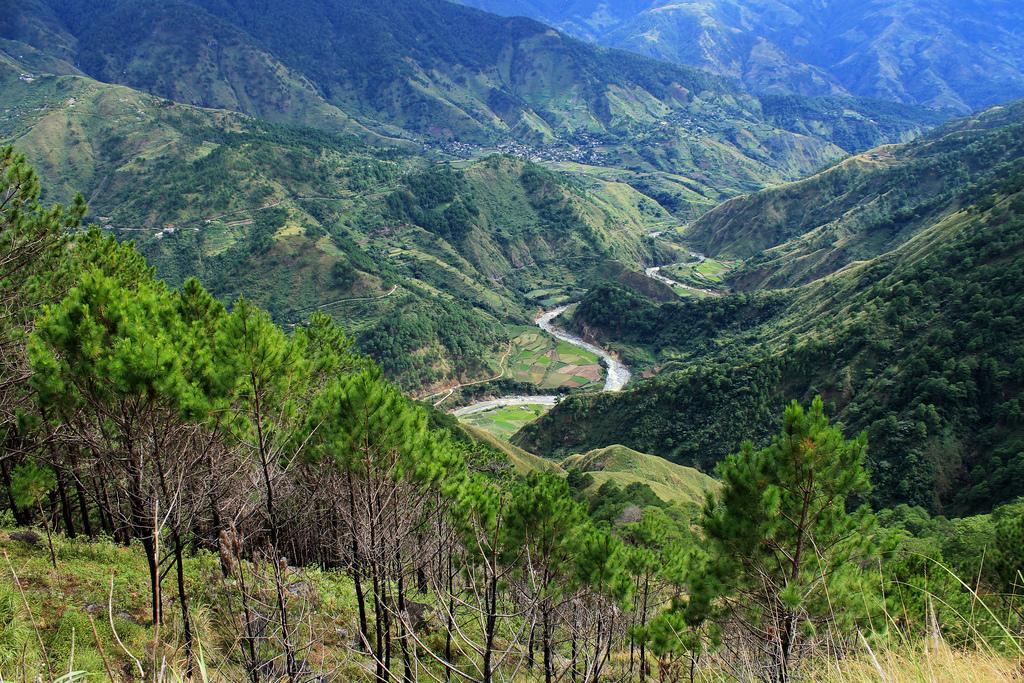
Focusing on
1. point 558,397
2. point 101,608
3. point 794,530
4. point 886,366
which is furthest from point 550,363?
point 101,608

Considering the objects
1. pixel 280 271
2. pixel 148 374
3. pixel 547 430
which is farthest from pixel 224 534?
pixel 280 271

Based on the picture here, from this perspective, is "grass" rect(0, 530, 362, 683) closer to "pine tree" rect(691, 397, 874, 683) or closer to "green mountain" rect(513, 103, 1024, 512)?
"pine tree" rect(691, 397, 874, 683)

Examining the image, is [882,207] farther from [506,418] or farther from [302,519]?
[302,519]

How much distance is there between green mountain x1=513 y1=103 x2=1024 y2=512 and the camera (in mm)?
58219

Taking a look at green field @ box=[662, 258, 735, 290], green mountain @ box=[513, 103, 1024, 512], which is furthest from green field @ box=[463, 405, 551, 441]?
green field @ box=[662, 258, 735, 290]

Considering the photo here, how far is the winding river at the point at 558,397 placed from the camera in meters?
127

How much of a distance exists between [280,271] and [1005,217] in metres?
144

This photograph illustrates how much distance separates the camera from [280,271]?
498ft

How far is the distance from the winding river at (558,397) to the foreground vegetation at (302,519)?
9672cm

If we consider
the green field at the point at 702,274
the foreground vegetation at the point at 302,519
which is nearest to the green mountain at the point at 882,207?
the green field at the point at 702,274

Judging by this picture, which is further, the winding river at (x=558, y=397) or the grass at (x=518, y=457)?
the winding river at (x=558, y=397)

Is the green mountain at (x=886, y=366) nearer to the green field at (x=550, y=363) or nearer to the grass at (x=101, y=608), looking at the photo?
the green field at (x=550, y=363)

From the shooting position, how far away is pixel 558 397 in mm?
129250

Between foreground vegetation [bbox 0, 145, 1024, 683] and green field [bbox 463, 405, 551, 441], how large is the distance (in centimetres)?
9119
